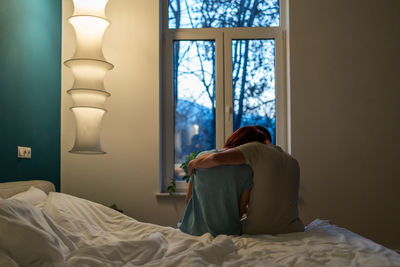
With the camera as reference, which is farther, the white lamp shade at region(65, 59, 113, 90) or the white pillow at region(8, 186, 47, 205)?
the white lamp shade at region(65, 59, 113, 90)

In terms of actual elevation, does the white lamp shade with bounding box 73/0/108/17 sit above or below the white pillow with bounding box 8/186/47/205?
above

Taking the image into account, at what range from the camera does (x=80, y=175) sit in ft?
11.4

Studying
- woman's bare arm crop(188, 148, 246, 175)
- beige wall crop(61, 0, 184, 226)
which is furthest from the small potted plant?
woman's bare arm crop(188, 148, 246, 175)

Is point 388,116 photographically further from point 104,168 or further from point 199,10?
point 104,168

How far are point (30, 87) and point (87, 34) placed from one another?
58 centimetres

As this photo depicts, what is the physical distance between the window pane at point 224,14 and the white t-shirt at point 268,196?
79.9 inches

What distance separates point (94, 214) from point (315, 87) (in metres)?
2.17

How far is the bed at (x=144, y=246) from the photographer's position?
4.10 feet

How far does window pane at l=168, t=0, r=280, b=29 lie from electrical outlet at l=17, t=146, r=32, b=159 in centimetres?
174

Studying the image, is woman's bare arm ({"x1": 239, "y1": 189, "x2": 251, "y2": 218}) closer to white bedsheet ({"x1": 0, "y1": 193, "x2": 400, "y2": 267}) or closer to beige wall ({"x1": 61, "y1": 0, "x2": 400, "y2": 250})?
white bedsheet ({"x1": 0, "y1": 193, "x2": 400, "y2": 267})

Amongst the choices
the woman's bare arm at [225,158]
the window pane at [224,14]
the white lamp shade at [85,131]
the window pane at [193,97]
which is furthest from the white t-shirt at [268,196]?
the window pane at [224,14]

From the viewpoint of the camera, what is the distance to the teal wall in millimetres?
2527

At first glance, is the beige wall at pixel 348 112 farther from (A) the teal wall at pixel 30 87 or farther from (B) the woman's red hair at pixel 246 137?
(A) the teal wall at pixel 30 87

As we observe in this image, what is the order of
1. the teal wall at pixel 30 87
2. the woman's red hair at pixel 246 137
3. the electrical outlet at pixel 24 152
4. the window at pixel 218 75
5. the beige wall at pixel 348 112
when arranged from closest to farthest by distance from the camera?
the woman's red hair at pixel 246 137, the teal wall at pixel 30 87, the electrical outlet at pixel 24 152, the beige wall at pixel 348 112, the window at pixel 218 75
